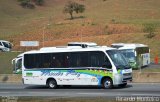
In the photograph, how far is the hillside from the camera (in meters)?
74.2

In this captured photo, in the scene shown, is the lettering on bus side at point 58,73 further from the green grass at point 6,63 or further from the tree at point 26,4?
the tree at point 26,4

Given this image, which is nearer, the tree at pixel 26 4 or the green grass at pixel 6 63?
the green grass at pixel 6 63

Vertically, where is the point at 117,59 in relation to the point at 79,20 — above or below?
below

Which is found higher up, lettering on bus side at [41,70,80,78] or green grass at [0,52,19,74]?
green grass at [0,52,19,74]

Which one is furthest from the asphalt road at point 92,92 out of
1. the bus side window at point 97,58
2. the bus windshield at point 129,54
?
the bus windshield at point 129,54

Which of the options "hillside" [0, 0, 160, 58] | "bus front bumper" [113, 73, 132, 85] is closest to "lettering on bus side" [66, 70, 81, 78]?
"bus front bumper" [113, 73, 132, 85]

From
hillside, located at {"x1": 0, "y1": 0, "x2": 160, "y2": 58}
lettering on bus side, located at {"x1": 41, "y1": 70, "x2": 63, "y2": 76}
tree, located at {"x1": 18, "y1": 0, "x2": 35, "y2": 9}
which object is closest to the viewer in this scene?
lettering on bus side, located at {"x1": 41, "y1": 70, "x2": 63, "y2": 76}

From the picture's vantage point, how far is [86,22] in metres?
92.0

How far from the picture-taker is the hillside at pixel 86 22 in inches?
2923

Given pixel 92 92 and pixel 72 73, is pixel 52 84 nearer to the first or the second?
pixel 72 73

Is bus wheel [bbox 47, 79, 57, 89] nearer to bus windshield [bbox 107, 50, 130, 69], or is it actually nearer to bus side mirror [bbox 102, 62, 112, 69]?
bus side mirror [bbox 102, 62, 112, 69]

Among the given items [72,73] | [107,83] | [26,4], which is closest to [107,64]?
[107,83]

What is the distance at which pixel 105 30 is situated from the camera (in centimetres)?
8381

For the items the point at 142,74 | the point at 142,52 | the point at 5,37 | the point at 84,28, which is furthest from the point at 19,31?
the point at 142,74
